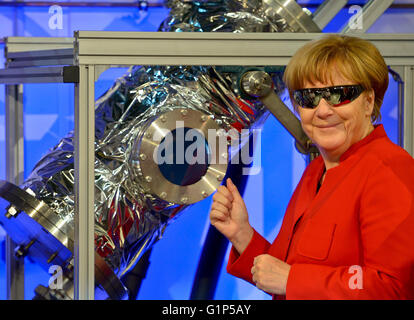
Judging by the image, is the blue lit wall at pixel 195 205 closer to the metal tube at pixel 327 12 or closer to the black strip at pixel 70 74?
the metal tube at pixel 327 12

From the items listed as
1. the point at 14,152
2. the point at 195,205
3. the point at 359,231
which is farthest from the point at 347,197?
the point at 14,152

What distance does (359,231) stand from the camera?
709mm

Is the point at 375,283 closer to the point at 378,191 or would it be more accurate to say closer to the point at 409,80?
the point at 378,191

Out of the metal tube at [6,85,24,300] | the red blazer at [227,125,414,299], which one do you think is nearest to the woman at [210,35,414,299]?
the red blazer at [227,125,414,299]

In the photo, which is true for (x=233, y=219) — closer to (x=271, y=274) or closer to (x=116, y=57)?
(x=271, y=274)

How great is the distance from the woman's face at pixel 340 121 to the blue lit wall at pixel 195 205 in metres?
0.61

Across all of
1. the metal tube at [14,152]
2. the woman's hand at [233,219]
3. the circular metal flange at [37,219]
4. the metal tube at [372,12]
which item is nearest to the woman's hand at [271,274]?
the woman's hand at [233,219]

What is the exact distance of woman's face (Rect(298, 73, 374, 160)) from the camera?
0.75 metres

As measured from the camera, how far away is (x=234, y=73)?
1100 millimetres

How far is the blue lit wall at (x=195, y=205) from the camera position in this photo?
4.75 ft

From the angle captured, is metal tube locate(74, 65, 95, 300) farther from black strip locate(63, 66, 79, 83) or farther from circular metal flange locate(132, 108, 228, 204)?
circular metal flange locate(132, 108, 228, 204)

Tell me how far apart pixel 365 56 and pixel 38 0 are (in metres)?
1.17

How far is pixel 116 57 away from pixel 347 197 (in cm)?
48
